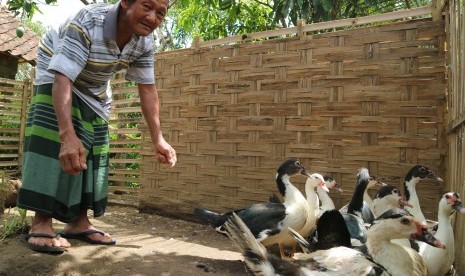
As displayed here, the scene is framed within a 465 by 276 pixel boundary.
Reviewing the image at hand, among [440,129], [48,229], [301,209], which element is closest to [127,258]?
[48,229]

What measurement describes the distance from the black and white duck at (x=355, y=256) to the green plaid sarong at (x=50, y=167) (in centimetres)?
112

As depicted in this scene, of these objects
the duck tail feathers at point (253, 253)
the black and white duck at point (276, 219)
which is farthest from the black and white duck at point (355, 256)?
the black and white duck at point (276, 219)

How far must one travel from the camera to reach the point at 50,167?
2.89 m

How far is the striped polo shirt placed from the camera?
2631 mm

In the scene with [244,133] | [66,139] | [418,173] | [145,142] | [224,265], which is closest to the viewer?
[66,139]

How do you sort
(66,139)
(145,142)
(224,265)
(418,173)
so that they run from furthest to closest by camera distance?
(145,142), (418,173), (224,265), (66,139)

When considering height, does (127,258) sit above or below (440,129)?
below

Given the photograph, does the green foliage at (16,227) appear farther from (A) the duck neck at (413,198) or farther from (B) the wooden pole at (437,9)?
(B) the wooden pole at (437,9)

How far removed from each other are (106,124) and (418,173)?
287 centimetres

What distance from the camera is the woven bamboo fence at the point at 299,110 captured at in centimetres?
438

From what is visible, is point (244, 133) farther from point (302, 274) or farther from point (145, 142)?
point (302, 274)

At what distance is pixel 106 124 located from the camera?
3.33 metres

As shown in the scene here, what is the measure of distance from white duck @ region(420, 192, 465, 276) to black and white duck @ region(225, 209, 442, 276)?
200 mm

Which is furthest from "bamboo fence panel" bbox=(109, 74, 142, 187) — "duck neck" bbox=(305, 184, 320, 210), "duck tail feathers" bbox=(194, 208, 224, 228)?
"duck neck" bbox=(305, 184, 320, 210)
